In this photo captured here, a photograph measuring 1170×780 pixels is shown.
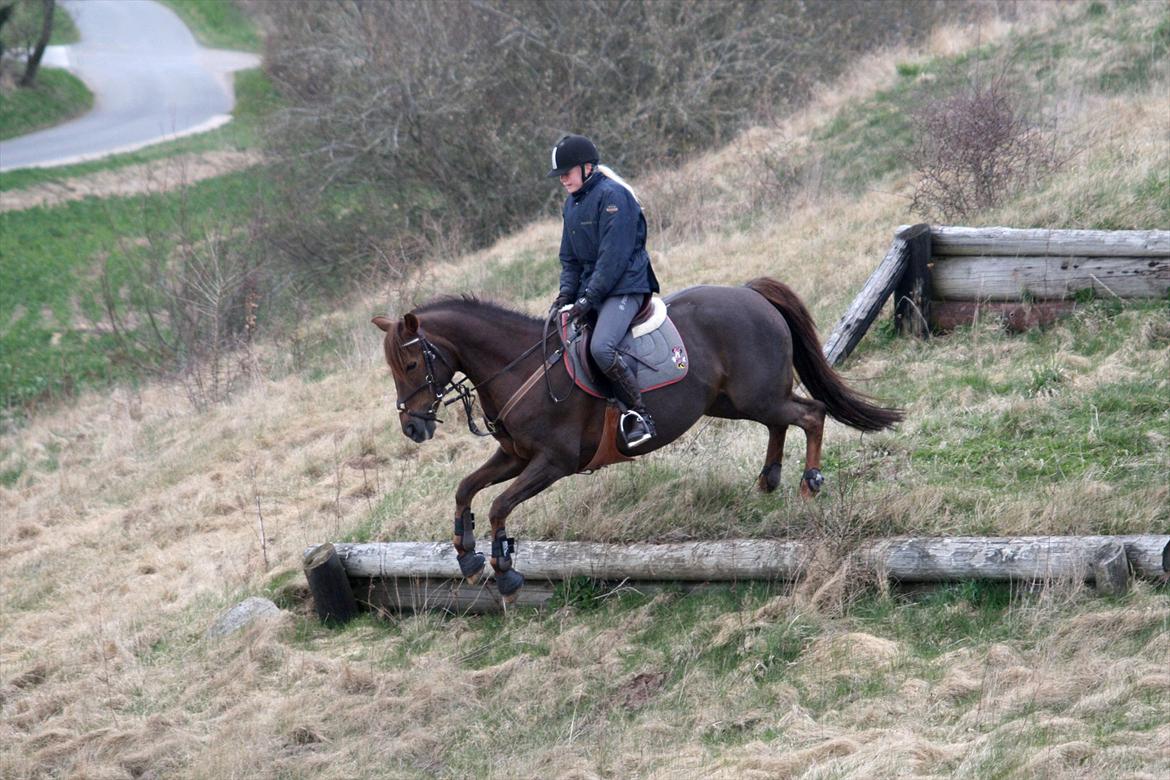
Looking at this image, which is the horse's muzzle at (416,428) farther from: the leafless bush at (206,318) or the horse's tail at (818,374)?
the leafless bush at (206,318)

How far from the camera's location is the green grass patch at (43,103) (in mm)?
43906

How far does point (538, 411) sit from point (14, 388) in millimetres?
20006

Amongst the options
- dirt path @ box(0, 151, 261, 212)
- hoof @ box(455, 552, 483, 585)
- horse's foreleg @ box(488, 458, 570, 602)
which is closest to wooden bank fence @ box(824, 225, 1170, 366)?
horse's foreleg @ box(488, 458, 570, 602)

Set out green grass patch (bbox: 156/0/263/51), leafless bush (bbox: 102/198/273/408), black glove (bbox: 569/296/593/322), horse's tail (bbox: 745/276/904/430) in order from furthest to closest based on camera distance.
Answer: green grass patch (bbox: 156/0/263/51), leafless bush (bbox: 102/198/273/408), horse's tail (bbox: 745/276/904/430), black glove (bbox: 569/296/593/322)

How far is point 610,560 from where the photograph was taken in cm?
828

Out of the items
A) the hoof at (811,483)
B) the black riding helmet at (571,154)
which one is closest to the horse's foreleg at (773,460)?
the hoof at (811,483)

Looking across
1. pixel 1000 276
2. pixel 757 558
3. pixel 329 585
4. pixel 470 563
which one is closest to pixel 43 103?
pixel 329 585

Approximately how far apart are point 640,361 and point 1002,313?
181 inches

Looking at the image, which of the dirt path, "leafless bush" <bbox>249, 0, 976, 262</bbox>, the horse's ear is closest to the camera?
the horse's ear

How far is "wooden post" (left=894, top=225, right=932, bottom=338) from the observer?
10984 millimetres

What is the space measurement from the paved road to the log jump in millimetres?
33059

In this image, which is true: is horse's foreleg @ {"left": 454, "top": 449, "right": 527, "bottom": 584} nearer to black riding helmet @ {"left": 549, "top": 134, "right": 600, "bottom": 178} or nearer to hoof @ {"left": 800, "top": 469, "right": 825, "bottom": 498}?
black riding helmet @ {"left": 549, "top": 134, "right": 600, "bottom": 178}

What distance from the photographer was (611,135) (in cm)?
2398

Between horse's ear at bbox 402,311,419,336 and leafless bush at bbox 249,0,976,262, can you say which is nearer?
horse's ear at bbox 402,311,419,336
